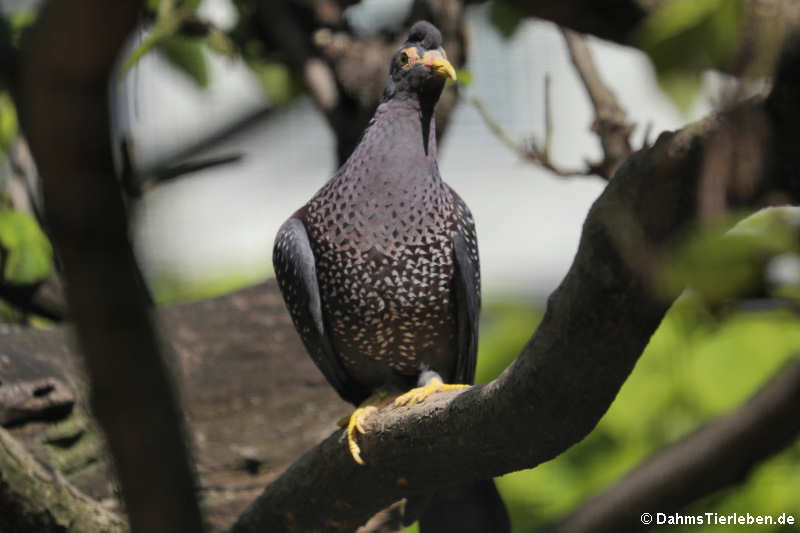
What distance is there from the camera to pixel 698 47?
1.06 meters

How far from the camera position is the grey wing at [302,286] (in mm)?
3588

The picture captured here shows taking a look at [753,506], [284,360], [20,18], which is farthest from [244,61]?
[753,506]

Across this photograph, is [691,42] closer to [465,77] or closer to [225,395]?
[465,77]

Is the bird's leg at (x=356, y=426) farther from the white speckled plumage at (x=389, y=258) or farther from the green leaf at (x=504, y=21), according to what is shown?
the green leaf at (x=504, y=21)

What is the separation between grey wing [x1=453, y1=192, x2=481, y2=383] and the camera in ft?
11.7

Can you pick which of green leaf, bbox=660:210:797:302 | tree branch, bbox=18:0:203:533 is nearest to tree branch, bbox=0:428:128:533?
tree branch, bbox=18:0:203:533

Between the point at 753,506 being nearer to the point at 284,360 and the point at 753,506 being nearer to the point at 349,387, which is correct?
the point at 349,387

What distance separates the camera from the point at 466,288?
11.7 ft

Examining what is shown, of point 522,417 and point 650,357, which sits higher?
point 522,417

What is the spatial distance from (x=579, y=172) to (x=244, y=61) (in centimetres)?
193

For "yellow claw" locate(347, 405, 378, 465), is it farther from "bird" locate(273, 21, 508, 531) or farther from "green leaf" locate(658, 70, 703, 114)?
"green leaf" locate(658, 70, 703, 114)

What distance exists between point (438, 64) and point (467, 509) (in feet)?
4.67

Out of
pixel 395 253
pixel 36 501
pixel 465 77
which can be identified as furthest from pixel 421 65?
pixel 36 501

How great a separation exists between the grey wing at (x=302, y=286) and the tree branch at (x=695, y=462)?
2.74 m
